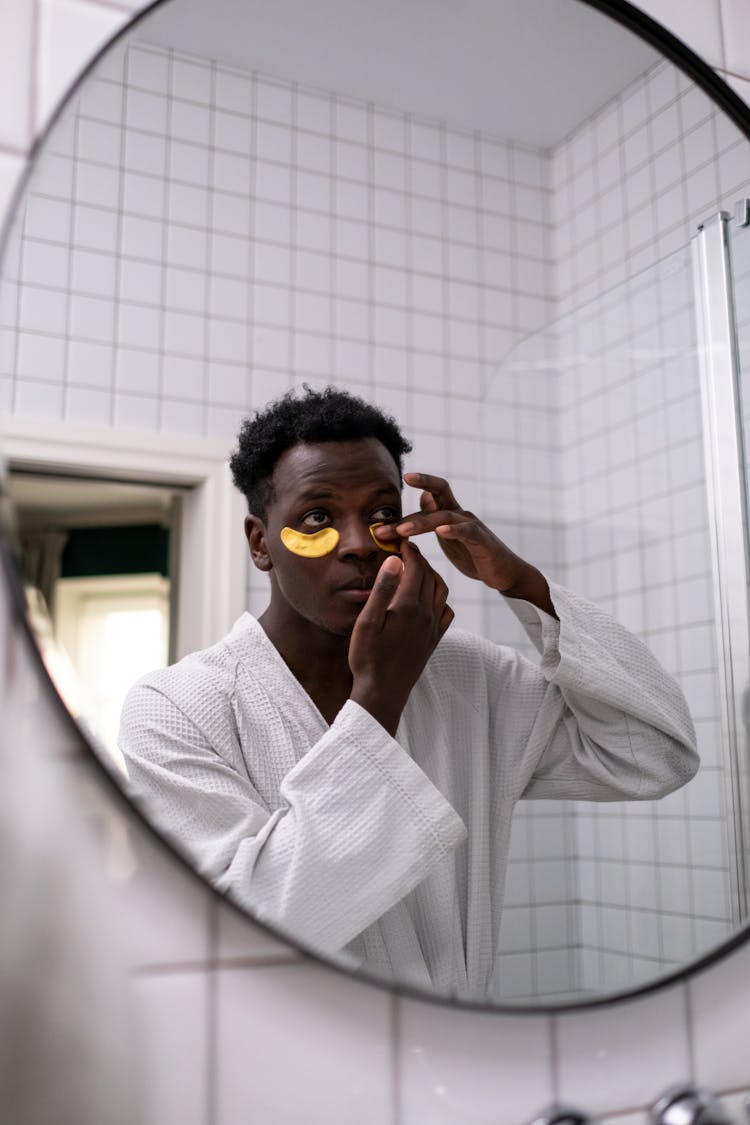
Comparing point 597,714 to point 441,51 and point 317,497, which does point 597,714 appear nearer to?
point 317,497

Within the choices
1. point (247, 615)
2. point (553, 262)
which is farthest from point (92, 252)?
point (553, 262)

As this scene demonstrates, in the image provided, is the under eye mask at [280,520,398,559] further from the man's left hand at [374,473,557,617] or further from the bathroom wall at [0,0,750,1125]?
the bathroom wall at [0,0,750,1125]

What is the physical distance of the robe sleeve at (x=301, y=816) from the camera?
0.69m

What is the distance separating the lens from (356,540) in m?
0.77

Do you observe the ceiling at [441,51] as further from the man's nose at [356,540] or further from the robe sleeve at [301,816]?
the robe sleeve at [301,816]

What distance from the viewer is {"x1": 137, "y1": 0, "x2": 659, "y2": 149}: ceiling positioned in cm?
81

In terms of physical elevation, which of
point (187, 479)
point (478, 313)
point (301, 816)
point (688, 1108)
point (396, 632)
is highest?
point (478, 313)

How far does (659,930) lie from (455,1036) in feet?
0.74

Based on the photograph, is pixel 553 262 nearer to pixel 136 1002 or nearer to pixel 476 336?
pixel 476 336

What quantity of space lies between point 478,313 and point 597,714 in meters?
0.37

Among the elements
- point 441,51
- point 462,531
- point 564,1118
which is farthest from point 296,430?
point 564,1118

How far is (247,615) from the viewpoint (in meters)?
0.73

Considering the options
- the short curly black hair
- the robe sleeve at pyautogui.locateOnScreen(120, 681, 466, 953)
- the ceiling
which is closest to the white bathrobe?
the robe sleeve at pyautogui.locateOnScreen(120, 681, 466, 953)

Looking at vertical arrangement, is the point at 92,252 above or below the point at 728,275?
below
